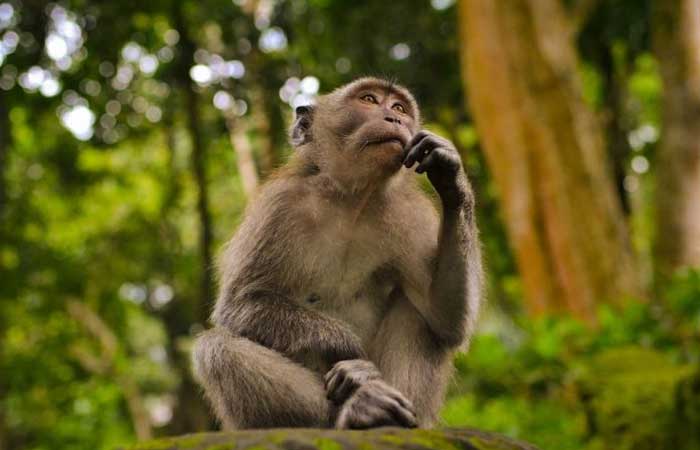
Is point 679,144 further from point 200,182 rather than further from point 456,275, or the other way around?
point 456,275

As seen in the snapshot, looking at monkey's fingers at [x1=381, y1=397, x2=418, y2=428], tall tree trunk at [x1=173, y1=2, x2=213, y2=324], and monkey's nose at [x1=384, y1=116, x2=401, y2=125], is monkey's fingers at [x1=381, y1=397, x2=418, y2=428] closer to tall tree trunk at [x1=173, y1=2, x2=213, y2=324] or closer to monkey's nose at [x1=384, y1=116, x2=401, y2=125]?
monkey's nose at [x1=384, y1=116, x2=401, y2=125]

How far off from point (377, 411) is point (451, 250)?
0.89 meters

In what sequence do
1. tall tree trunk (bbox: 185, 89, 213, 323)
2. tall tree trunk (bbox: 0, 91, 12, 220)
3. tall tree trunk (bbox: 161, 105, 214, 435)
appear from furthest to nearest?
1. tall tree trunk (bbox: 161, 105, 214, 435)
2. tall tree trunk (bbox: 185, 89, 213, 323)
3. tall tree trunk (bbox: 0, 91, 12, 220)

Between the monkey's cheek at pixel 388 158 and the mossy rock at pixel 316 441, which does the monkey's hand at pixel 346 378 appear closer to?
the mossy rock at pixel 316 441

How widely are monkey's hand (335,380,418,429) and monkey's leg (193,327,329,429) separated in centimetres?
30

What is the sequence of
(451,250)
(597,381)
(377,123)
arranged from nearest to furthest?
(451,250) → (377,123) → (597,381)

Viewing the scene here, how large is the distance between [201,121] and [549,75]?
4.30 meters

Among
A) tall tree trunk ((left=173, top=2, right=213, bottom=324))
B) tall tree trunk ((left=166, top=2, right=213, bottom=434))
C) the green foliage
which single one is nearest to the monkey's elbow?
the green foliage

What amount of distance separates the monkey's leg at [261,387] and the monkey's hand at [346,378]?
0.12 metres

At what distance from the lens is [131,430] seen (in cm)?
1994

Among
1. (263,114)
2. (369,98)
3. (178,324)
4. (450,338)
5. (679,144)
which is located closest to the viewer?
(450,338)

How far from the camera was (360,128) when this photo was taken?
448 cm

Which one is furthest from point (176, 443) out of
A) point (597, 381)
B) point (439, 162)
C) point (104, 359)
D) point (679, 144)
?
point (104, 359)

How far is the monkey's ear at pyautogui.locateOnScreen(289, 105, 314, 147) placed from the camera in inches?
193
